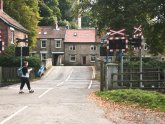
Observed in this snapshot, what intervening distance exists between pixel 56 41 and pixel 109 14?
55564 mm

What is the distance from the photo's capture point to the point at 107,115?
1477cm

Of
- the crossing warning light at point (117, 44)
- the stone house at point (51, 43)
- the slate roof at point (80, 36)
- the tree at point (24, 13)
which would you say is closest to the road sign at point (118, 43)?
the crossing warning light at point (117, 44)

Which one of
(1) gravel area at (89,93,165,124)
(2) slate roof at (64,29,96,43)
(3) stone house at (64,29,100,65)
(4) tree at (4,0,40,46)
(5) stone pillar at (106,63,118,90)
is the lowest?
(1) gravel area at (89,93,165,124)

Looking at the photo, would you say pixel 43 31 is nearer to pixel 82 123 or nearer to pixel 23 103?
pixel 23 103

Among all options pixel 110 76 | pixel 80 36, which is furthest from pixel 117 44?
pixel 80 36

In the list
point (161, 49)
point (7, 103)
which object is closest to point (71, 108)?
point (7, 103)

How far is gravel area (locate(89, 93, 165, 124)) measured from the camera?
→ 43.6 ft

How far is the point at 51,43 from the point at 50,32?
250 cm

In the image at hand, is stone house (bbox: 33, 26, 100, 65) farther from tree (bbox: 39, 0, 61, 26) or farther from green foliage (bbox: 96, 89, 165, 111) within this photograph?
green foliage (bbox: 96, 89, 165, 111)

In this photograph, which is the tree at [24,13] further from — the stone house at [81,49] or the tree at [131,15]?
the tree at [131,15]

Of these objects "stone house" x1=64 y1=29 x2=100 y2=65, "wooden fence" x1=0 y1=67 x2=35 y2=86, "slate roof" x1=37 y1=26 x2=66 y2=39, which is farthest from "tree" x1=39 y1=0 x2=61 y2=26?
"wooden fence" x1=0 y1=67 x2=35 y2=86

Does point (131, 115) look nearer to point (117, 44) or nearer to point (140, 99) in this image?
point (140, 99)

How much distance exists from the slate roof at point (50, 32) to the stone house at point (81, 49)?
1.39m

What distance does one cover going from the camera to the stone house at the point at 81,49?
302 ft
